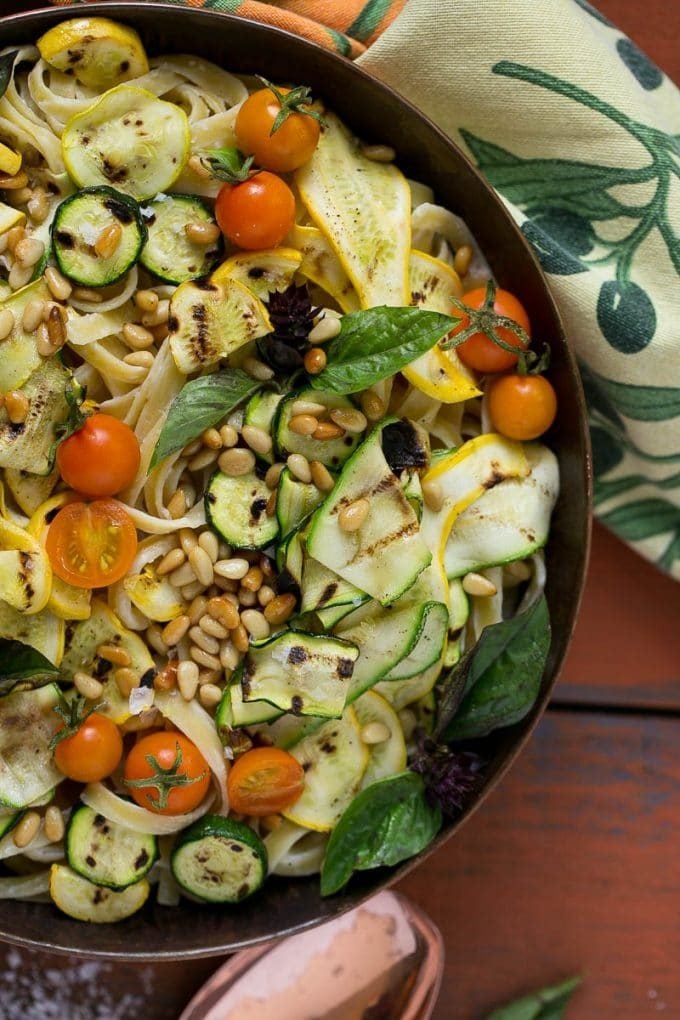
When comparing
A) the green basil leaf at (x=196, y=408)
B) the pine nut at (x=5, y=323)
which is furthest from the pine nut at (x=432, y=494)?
the pine nut at (x=5, y=323)

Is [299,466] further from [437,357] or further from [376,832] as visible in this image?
[376,832]

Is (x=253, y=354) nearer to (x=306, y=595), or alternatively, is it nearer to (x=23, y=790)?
(x=306, y=595)

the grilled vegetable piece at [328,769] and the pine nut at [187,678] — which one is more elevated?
the pine nut at [187,678]

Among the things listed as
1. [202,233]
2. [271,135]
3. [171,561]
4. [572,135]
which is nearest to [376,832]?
[171,561]

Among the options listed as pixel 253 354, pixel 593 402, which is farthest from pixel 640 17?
pixel 253 354

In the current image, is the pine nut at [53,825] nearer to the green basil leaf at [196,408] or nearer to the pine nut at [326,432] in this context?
the green basil leaf at [196,408]

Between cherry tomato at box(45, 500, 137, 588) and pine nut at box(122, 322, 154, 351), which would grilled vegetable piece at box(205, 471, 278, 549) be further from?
pine nut at box(122, 322, 154, 351)

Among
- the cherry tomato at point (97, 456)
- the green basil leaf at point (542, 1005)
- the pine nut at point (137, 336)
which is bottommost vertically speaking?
the green basil leaf at point (542, 1005)
